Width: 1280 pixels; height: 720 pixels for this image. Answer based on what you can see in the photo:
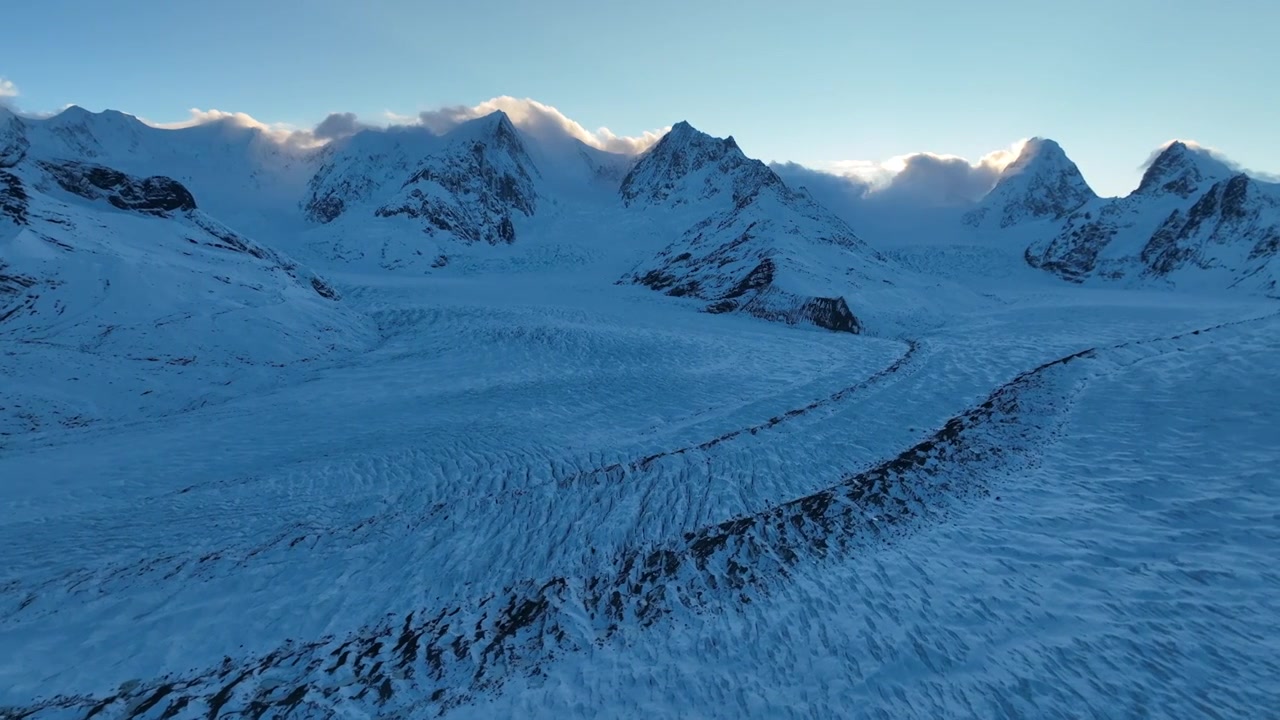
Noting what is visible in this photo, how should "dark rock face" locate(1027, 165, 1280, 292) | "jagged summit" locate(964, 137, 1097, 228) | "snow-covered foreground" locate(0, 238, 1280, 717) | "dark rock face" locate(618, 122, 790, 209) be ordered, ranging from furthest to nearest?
"jagged summit" locate(964, 137, 1097, 228) < "dark rock face" locate(618, 122, 790, 209) < "dark rock face" locate(1027, 165, 1280, 292) < "snow-covered foreground" locate(0, 238, 1280, 717)

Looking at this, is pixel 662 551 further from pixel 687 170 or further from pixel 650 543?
pixel 687 170

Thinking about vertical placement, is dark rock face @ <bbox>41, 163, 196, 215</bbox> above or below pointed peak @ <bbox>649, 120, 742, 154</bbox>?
below

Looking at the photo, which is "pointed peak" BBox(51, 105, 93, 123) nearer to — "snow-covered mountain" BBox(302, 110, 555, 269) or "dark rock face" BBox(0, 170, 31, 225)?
"snow-covered mountain" BBox(302, 110, 555, 269)

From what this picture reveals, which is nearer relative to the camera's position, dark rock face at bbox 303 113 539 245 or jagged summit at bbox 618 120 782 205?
dark rock face at bbox 303 113 539 245

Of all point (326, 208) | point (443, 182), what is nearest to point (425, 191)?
point (443, 182)

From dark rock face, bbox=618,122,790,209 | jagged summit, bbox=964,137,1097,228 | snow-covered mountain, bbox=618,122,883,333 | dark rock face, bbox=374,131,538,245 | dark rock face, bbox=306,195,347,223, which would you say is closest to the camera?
snow-covered mountain, bbox=618,122,883,333

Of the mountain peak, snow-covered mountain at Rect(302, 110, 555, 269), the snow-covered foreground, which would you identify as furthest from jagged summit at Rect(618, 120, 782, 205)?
the snow-covered foreground

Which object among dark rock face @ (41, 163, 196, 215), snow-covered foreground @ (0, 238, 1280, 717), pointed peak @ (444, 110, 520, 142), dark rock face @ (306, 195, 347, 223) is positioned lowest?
snow-covered foreground @ (0, 238, 1280, 717)
